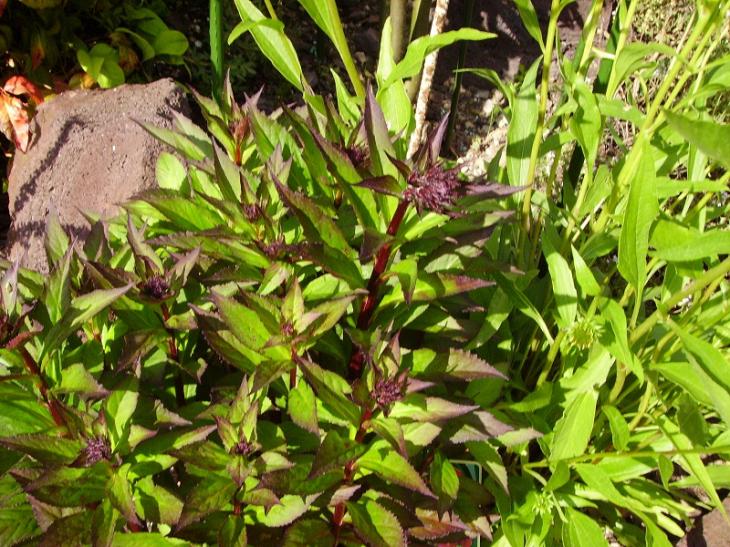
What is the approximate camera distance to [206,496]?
1064 millimetres

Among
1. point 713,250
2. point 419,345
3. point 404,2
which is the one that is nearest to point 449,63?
Result: point 404,2

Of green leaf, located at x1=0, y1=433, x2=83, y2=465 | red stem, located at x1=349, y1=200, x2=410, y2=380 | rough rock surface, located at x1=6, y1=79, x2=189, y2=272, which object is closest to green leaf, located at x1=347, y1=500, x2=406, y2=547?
red stem, located at x1=349, y1=200, x2=410, y2=380

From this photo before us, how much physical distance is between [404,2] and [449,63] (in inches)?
53.3

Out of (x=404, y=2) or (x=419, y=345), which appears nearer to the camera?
(x=419, y=345)

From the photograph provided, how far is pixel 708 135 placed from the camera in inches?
31.1

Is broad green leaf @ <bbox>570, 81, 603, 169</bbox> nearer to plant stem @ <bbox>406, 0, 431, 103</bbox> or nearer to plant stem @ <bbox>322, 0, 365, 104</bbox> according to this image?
plant stem @ <bbox>322, 0, 365, 104</bbox>

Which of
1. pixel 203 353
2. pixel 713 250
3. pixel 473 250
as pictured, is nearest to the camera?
pixel 713 250

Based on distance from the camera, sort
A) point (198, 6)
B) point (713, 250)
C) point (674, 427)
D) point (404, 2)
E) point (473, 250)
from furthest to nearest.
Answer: point (198, 6) → point (404, 2) → point (674, 427) → point (473, 250) → point (713, 250)

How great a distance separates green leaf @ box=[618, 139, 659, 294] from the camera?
1.11 metres

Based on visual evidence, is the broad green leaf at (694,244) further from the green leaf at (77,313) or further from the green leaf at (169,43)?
the green leaf at (169,43)


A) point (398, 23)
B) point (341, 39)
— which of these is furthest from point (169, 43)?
point (341, 39)

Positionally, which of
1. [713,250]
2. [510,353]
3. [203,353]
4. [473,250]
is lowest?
[510,353]

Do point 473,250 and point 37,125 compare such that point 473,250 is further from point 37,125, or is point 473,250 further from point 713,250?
point 37,125

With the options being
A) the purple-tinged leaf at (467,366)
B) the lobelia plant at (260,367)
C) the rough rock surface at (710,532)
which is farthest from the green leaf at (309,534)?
the rough rock surface at (710,532)
